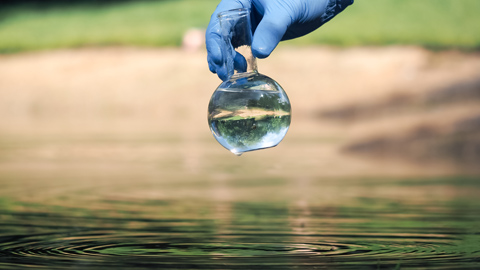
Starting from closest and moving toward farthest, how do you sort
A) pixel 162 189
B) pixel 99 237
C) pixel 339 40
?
pixel 99 237
pixel 162 189
pixel 339 40

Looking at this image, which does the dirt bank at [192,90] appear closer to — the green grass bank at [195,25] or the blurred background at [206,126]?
the blurred background at [206,126]

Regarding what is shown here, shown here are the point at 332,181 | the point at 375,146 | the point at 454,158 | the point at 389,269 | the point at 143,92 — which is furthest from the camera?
the point at 143,92

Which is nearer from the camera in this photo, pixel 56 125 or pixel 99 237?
pixel 99 237

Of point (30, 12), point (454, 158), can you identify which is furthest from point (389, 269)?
point (30, 12)

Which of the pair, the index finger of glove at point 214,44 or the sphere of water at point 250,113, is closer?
the sphere of water at point 250,113

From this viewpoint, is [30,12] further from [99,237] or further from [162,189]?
[99,237]

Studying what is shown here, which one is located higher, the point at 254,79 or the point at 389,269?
the point at 254,79

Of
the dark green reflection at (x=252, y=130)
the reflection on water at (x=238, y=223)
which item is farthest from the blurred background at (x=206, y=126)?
the dark green reflection at (x=252, y=130)

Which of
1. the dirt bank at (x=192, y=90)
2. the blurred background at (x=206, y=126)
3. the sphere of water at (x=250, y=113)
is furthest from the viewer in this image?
the dirt bank at (x=192, y=90)
